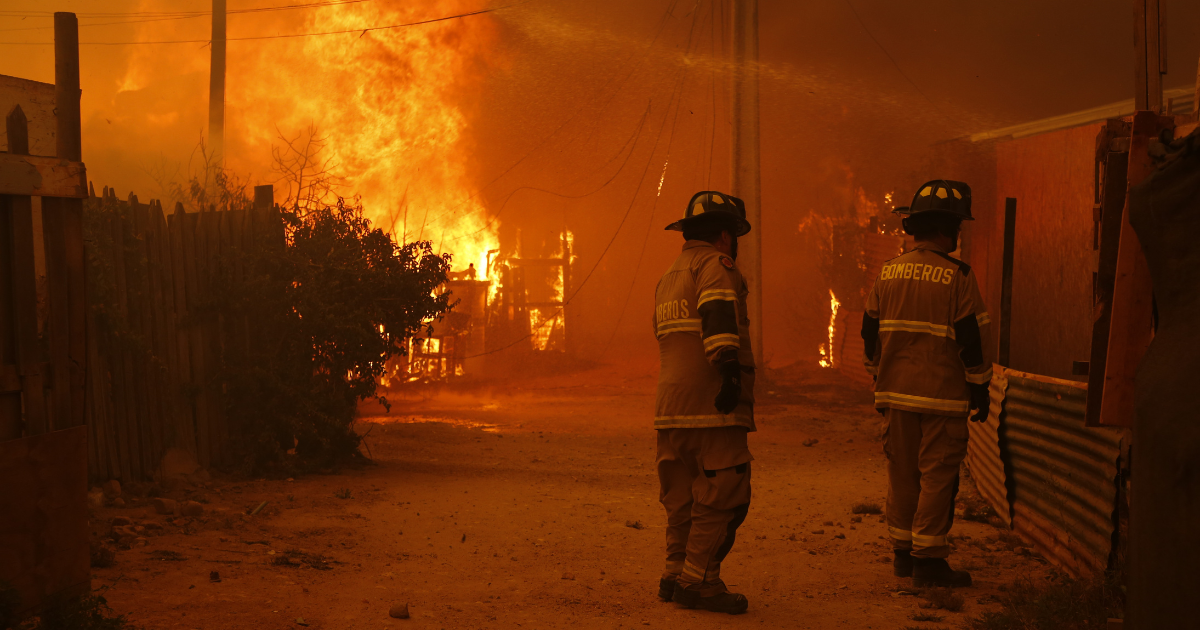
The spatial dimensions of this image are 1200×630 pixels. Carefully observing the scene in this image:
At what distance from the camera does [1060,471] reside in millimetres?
5113

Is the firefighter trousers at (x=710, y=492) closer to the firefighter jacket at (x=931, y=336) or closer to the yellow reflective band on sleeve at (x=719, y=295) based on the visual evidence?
the yellow reflective band on sleeve at (x=719, y=295)

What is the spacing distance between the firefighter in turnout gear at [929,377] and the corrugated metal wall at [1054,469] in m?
0.58

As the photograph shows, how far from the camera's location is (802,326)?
23656 millimetres

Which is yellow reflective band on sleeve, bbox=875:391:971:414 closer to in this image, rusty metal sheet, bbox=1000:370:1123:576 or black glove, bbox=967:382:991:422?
black glove, bbox=967:382:991:422

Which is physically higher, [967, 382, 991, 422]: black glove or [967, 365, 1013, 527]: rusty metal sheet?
[967, 382, 991, 422]: black glove

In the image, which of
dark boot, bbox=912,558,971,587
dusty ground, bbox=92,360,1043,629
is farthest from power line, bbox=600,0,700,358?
dark boot, bbox=912,558,971,587

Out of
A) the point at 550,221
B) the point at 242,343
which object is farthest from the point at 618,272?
the point at 242,343

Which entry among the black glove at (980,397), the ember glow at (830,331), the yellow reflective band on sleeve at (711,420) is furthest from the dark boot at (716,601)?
the ember glow at (830,331)

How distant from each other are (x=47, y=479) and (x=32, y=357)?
0.56m

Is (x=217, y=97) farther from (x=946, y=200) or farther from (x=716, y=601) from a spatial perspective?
(x=716, y=601)

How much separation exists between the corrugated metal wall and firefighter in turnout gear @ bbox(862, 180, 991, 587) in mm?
582

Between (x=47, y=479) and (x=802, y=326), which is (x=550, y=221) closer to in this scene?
(x=802, y=326)

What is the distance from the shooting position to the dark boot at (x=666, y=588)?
4750 mm

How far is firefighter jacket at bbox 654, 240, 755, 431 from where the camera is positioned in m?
4.43
